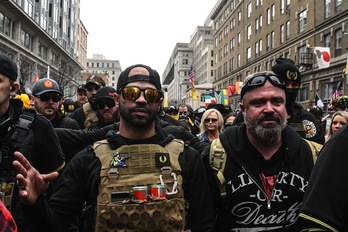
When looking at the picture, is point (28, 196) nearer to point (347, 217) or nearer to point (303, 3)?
point (347, 217)

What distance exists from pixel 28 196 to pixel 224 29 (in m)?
63.8

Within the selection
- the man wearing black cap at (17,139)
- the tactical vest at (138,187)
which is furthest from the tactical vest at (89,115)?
the tactical vest at (138,187)

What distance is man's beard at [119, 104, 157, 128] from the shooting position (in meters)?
2.69

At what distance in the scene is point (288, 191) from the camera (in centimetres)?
271

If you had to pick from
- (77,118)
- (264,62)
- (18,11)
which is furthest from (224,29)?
(77,118)

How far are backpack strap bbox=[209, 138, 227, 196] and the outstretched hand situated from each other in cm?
122

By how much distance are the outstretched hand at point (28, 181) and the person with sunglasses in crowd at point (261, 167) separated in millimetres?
1285

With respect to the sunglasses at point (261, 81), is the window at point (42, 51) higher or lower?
higher

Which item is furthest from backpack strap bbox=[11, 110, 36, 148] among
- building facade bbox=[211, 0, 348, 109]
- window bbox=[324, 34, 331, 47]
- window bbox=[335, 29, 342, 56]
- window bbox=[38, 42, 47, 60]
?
window bbox=[38, 42, 47, 60]

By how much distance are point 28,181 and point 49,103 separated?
293 centimetres

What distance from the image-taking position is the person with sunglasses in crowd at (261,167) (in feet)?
8.84

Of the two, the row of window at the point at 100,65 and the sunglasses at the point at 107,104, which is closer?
the sunglasses at the point at 107,104

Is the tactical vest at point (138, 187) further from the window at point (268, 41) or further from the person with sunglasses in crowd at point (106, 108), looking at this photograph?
the window at point (268, 41)

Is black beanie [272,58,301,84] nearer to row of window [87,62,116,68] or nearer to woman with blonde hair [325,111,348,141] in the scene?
woman with blonde hair [325,111,348,141]
